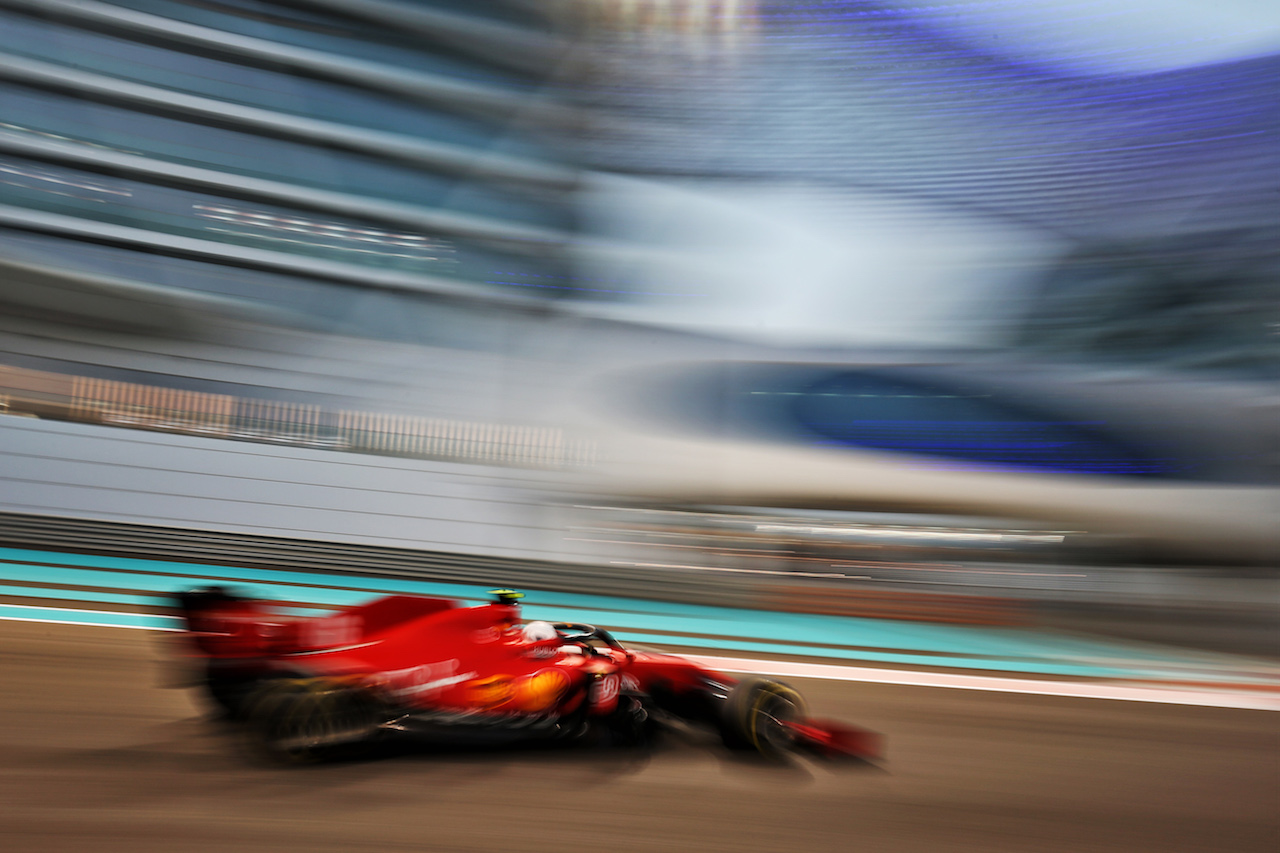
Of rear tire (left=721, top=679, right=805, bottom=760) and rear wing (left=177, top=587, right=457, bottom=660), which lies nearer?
rear wing (left=177, top=587, right=457, bottom=660)

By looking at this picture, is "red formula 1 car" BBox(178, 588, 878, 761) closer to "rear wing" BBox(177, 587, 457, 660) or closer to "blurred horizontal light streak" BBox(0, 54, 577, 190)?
"rear wing" BBox(177, 587, 457, 660)

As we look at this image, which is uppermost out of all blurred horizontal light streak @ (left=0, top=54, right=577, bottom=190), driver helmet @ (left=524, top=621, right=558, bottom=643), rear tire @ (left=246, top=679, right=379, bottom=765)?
blurred horizontal light streak @ (left=0, top=54, right=577, bottom=190)

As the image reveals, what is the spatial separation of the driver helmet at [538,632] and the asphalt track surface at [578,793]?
14.0 inches

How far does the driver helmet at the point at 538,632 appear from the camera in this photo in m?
2.58

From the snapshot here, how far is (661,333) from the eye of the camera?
641 inches

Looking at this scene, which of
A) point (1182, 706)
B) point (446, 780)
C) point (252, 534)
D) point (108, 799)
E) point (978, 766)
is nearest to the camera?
point (108, 799)

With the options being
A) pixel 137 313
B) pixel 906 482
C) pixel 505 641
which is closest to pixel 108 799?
pixel 505 641

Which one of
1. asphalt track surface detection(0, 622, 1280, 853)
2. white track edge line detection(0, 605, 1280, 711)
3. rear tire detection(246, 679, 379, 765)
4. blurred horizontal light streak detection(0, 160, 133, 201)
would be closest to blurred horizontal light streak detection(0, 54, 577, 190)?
blurred horizontal light streak detection(0, 160, 133, 201)

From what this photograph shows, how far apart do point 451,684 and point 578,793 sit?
1.49 ft

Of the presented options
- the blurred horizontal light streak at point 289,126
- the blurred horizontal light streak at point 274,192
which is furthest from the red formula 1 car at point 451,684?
the blurred horizontal light streak at point 289,126

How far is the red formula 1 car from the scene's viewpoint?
7.04 ft

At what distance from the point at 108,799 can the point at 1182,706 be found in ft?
17.5

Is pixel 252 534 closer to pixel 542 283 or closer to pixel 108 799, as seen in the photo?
pixel 542 283

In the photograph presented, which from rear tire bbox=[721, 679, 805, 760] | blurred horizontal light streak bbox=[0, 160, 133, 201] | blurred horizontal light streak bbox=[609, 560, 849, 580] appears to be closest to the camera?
rear tire bbox=[721, 679, 805, 760]
